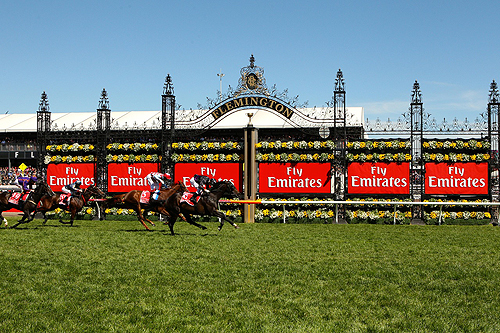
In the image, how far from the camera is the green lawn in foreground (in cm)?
554

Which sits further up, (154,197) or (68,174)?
(68,174)

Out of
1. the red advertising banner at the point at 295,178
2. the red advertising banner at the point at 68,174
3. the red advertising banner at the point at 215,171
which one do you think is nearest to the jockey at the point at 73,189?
the red advertising banner at the point at 68,174

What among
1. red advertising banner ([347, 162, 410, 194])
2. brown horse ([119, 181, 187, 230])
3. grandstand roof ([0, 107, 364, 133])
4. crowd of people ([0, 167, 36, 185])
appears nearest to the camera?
brown horse ([119, 181, 187, 230])

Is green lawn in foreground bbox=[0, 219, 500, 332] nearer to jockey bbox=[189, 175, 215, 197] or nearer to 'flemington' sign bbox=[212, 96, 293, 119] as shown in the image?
jockey bbox=[189, 175, 215, 197]

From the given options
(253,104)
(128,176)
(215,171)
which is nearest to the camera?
(253,104)

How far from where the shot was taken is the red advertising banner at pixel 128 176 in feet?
65.8

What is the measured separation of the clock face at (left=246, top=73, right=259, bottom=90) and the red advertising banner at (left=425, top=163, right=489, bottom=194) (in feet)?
21.6

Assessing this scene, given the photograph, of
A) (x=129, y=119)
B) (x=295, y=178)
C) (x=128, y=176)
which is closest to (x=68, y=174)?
(x=128, y=176)

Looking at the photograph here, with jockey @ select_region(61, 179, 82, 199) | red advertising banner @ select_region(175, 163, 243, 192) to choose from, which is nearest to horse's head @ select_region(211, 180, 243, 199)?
red advertising banner @ select_region(175, 163, 243, 192)

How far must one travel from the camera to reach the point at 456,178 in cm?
1795

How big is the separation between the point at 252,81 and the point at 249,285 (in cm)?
1276

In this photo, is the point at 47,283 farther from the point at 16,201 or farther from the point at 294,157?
the point at 294,157

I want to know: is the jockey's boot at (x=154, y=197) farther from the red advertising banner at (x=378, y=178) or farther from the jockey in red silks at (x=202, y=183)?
the red advertising banner at (x=378, y=178)

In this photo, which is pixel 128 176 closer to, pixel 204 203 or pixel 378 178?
pixel 204 203
